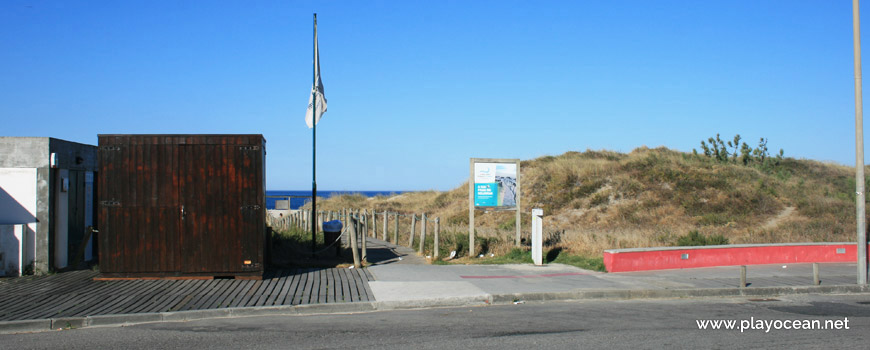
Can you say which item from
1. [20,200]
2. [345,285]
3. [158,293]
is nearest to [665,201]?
[345,285]

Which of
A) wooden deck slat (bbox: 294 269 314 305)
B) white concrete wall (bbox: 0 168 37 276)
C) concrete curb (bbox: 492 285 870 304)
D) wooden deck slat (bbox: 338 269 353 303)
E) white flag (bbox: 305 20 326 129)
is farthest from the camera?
white flag (bbox: 305 20 326 129)

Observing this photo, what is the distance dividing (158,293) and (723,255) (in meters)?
12.2

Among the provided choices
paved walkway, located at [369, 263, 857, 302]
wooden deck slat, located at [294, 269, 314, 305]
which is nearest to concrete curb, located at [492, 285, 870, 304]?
paved walkway, located at [369, 263, 857, 302]

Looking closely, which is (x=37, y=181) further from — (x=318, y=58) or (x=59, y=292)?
(x=318, y=58)

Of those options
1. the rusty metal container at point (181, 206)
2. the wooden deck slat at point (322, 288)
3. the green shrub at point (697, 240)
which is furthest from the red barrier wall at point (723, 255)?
the rusty metal container at point (181, 206)

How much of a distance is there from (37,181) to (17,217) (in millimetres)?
821

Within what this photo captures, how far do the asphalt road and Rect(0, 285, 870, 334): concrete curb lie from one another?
11.3 inches

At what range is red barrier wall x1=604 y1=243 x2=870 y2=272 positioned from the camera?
13.3 m

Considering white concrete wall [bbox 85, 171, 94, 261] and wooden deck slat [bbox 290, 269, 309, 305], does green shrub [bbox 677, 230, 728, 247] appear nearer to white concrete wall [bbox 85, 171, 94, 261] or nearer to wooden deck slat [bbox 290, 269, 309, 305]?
wooden deck slat [bbox 290, 269, 309, 305]

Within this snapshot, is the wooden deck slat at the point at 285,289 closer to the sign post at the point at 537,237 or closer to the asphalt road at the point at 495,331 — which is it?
the asphalt road at the point at 495,331

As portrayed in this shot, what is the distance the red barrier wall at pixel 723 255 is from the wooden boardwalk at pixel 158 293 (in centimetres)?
569

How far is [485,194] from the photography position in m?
16.0

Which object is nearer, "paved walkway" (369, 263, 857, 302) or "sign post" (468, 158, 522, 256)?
"paved walkway" (369, 263, 857, 302)

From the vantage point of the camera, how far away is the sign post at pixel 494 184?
15906 millimetres
